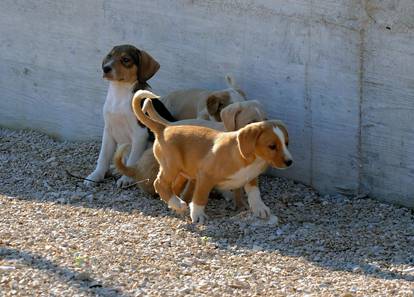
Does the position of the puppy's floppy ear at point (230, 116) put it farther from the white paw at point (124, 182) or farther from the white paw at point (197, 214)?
the white paw at point (124, 182)

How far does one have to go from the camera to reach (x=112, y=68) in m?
9.46

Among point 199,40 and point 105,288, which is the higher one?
point 199,40

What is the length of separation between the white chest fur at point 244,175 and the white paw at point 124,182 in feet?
4.14

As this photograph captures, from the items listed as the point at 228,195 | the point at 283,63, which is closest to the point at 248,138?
the point at 228,195

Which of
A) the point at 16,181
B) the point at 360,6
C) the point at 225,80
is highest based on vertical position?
the point at 360,6

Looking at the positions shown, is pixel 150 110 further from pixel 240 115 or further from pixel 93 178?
pixel 93 178

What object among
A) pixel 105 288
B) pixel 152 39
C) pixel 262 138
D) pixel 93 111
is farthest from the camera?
pixel 93 111

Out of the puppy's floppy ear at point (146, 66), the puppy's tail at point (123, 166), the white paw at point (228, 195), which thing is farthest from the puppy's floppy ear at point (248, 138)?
the puppy's floppy ear at point (146, 66)

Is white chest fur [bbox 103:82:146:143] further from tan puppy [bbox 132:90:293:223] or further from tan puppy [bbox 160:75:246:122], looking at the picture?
tan puppy [bbox 132:90:293:223]

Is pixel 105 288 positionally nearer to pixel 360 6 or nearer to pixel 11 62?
pixel 360 6

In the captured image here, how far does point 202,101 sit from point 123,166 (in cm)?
91

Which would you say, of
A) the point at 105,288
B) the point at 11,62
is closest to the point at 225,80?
the point at 11,62

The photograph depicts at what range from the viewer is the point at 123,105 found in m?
9.59

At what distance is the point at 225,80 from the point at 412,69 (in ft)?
6.02
